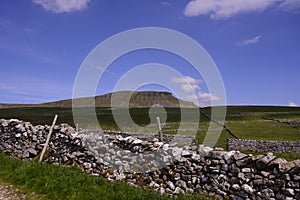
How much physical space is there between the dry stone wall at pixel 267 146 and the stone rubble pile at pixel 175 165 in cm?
2247

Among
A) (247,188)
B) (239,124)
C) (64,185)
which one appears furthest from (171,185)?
(239,124)

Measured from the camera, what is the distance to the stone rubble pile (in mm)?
9039

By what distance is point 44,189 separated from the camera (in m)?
8.59

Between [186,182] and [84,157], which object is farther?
[84,157]

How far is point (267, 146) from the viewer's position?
107ft

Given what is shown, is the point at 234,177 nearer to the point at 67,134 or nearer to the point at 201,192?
the point at 201,192

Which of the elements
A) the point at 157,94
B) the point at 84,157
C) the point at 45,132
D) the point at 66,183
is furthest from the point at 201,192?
the point at 157,94

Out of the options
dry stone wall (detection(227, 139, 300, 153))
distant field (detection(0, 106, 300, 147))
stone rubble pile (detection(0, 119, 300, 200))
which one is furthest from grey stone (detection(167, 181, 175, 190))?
distant field (detection(0, 106, 300, 147))

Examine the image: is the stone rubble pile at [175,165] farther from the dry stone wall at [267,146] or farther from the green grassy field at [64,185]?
the dry stone wall at [267,146]

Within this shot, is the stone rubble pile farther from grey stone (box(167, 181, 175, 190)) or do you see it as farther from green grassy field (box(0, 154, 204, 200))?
green grassy field (box(0, 154, 204, 200))

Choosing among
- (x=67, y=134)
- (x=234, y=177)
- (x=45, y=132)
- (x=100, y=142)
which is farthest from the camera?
(x=45, y=132)

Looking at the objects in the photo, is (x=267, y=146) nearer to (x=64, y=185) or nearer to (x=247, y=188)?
(x=247, y=188)

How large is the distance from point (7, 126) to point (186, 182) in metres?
12.0

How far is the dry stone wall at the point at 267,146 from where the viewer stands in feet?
105
